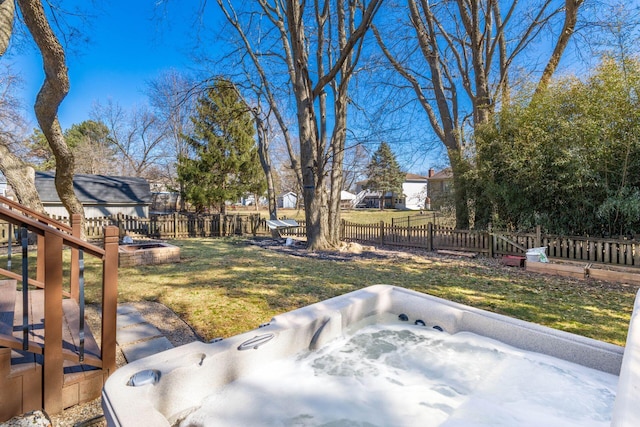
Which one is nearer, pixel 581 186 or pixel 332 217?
pixel 581 186

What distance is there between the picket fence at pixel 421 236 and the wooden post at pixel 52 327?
28.8 feet

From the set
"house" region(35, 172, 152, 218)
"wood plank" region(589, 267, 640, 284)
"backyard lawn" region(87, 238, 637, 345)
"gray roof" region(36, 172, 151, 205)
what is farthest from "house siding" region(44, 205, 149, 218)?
"wood plank" region(589, 267, 640, 284)

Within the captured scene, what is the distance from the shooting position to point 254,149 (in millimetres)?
17750

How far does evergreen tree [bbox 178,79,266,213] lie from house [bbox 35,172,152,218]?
2517 mm

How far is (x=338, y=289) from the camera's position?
4.95m

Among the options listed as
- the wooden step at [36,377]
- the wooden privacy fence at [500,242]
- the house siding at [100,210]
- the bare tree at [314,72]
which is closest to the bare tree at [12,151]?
the house siding at [100,210]

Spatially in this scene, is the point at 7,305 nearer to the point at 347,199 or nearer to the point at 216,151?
the point at 216,151

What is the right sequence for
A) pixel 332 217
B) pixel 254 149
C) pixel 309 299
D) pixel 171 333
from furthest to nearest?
pixel 254 149
pixel 332 217
pixel 309 299
pixel 171 333

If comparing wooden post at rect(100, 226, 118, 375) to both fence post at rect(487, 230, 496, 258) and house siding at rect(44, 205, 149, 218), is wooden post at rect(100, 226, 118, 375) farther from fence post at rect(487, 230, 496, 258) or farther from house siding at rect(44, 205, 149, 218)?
house siding at rect(44, 205, 149, 218)

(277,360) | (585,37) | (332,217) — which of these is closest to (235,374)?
(277,360)

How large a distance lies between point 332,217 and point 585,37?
8.82 meters

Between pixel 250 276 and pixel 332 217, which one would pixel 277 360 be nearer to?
pixel 250 276

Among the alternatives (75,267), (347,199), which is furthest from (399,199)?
(75,267)

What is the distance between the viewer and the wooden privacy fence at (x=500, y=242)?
6.53m
